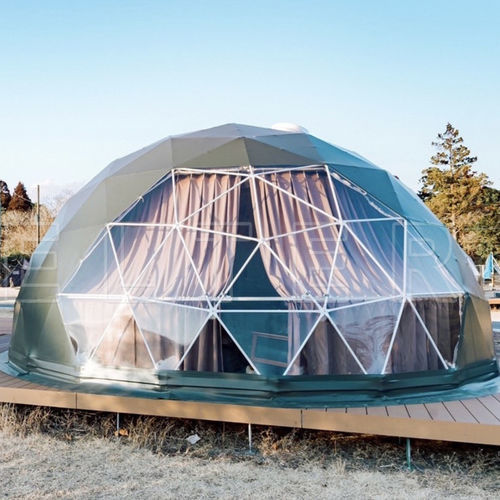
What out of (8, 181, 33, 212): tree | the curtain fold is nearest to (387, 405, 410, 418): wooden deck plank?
the curtain fold

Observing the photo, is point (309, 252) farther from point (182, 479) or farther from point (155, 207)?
point (182, 479)

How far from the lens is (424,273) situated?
6.62 m

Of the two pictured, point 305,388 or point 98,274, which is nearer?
point 305,388

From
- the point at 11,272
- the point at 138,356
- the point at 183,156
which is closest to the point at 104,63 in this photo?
the point at 183,156

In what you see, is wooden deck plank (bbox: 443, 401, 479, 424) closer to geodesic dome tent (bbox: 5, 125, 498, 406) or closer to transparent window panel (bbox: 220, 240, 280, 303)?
geodesic dome tent (bbox: 5, 125, 498, 406)

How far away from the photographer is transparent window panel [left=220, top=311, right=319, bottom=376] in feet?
19.9

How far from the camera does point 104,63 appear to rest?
461 inches

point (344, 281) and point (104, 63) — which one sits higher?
point (104, 63)

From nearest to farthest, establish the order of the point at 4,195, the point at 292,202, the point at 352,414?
the point at 352,414 → the point at 292,202 → the point at 4,195

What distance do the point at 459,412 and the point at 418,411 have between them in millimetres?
409

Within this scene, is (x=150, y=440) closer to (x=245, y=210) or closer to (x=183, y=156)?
(x=245, y=210)

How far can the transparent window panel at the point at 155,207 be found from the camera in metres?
6.93

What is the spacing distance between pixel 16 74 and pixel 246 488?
11073 mm

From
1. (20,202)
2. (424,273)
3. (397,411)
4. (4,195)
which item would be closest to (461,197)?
(424,273)
